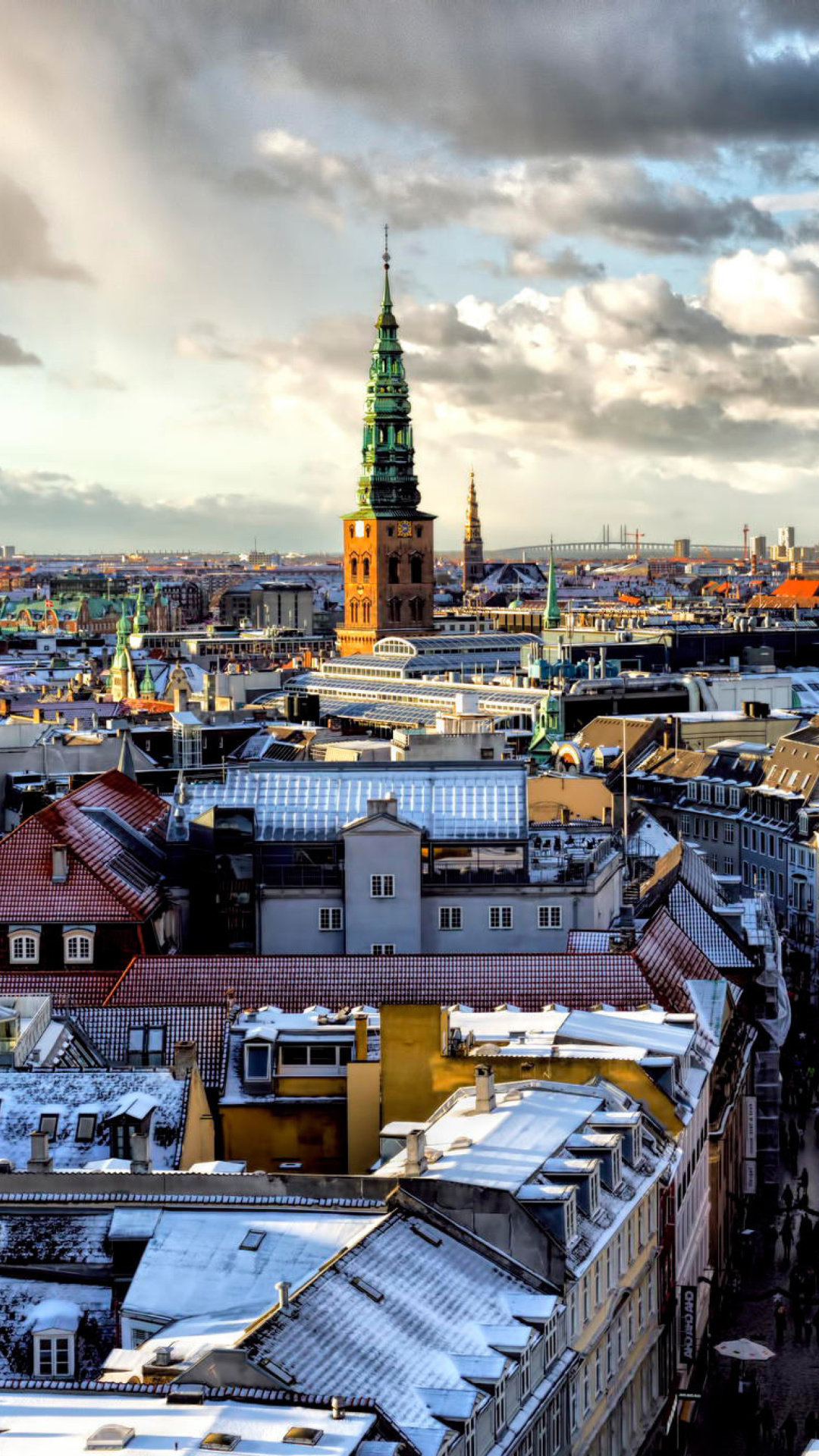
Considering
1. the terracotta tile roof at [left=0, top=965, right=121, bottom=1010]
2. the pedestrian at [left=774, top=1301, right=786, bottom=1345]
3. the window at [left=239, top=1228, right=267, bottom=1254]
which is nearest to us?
the window at [left=239, top=1228, right=267, bottom=1254]

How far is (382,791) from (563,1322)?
94.0ft

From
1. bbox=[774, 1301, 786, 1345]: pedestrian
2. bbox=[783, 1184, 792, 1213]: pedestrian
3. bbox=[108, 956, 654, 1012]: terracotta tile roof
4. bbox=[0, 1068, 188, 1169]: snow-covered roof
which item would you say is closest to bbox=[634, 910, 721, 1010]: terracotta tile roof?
bbox=[108, 956, 654, 1012]: terracotta tile roof

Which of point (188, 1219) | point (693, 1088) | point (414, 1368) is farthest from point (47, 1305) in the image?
point (693, 1088)

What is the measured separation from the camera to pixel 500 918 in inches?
2330

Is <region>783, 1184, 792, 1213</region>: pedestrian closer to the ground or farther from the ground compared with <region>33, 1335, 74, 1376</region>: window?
closer to the ground

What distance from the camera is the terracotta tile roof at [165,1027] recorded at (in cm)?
4534

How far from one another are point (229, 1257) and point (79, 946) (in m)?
24.1

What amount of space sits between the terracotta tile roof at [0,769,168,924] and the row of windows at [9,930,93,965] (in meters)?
0.33

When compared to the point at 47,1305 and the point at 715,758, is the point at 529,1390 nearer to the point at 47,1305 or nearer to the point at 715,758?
the point at 47,1305

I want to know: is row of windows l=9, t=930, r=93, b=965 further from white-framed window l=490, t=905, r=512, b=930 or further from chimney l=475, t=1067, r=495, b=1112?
chimney l=475, t=1067, r=495, b=1112

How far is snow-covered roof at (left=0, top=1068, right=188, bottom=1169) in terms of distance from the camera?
3838 cm

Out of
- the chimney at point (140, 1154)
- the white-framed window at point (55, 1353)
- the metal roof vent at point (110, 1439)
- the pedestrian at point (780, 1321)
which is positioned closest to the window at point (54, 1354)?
the white-framed window at point (55, 1353)

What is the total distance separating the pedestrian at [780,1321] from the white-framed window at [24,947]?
61.8 feet

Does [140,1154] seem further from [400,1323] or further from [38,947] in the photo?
[38,947]
